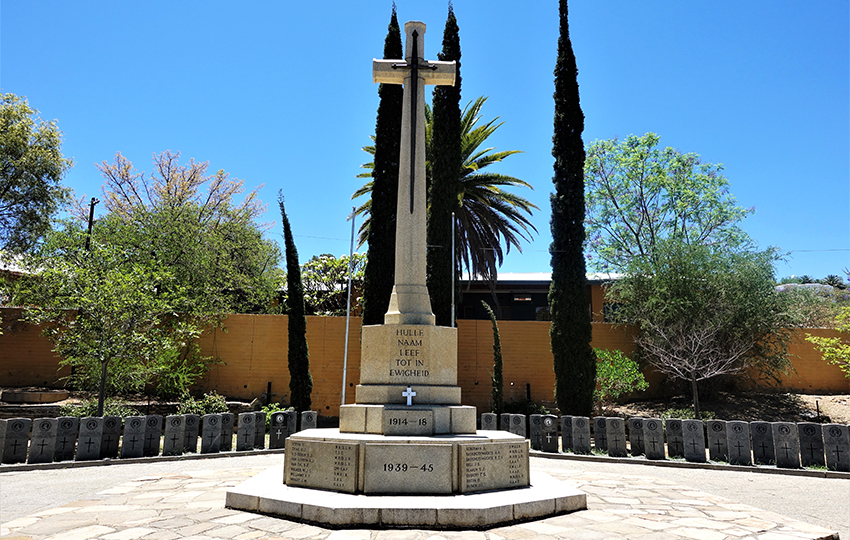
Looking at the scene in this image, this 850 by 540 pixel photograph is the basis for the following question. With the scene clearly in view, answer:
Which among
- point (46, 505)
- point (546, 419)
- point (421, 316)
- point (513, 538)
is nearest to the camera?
point (513, 538)

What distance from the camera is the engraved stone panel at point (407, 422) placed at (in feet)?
23.4

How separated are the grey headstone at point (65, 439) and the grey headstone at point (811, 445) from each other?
14.2 m

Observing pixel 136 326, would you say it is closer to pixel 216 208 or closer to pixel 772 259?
pixel 216 208

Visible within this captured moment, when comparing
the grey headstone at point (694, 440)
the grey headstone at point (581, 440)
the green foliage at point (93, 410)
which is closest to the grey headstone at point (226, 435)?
the green foliage at point (93, 410)

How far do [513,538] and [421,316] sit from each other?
3437 millimetres

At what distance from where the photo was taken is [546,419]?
13172 millimetres

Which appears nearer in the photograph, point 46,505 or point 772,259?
point 46,505

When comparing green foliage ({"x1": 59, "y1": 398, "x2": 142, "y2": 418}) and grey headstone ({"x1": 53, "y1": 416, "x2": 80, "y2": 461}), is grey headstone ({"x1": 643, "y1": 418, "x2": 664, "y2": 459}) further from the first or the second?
green foliage ({"x1": 59, "y1": 398, "x2": 142, "y2": 418})

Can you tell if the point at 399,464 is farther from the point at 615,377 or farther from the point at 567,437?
the point at 615,377

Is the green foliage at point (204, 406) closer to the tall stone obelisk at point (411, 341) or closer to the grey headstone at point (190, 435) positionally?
the grey headstone at point (190, 435)

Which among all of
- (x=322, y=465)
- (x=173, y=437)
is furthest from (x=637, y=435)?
(x=173, y=437)

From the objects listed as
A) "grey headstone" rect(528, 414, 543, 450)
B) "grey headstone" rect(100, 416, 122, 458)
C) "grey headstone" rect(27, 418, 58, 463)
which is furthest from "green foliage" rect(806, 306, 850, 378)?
"grey headstone" rect(27, 418, 58, 463)

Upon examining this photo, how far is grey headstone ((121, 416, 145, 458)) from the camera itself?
1081cm

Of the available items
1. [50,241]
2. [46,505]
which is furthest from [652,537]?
[50,241]
